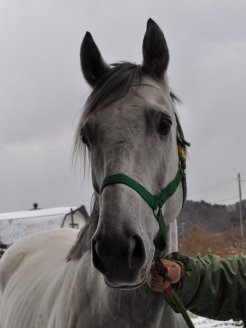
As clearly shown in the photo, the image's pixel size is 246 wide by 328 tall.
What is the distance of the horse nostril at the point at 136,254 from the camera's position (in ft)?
5.76

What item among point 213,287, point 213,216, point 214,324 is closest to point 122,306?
point 213,287

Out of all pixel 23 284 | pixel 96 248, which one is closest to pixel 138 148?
pixel 96 248

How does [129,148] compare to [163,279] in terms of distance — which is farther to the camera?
[163,279]

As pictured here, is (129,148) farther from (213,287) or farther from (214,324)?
(214,324)

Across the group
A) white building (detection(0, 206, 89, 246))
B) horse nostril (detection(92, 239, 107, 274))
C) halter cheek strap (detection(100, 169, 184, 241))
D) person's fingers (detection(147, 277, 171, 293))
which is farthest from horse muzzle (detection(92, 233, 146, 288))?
white building (detection(0, 206, 89, 246))

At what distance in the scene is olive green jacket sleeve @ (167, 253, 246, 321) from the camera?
232cm

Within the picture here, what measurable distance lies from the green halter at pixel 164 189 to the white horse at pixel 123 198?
0.01 m

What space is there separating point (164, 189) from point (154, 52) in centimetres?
77

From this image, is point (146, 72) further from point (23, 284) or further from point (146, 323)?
point (23, 284)

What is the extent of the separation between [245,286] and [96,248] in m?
0.99

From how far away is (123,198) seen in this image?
1.85 meters

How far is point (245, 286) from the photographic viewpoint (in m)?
2.34

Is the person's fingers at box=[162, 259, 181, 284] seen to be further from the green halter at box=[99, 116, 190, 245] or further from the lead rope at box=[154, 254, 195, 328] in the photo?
the green halter at box=[99, 116, 190, 245]

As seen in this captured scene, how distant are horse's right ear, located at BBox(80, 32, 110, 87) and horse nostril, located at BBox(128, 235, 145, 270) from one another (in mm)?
1078
